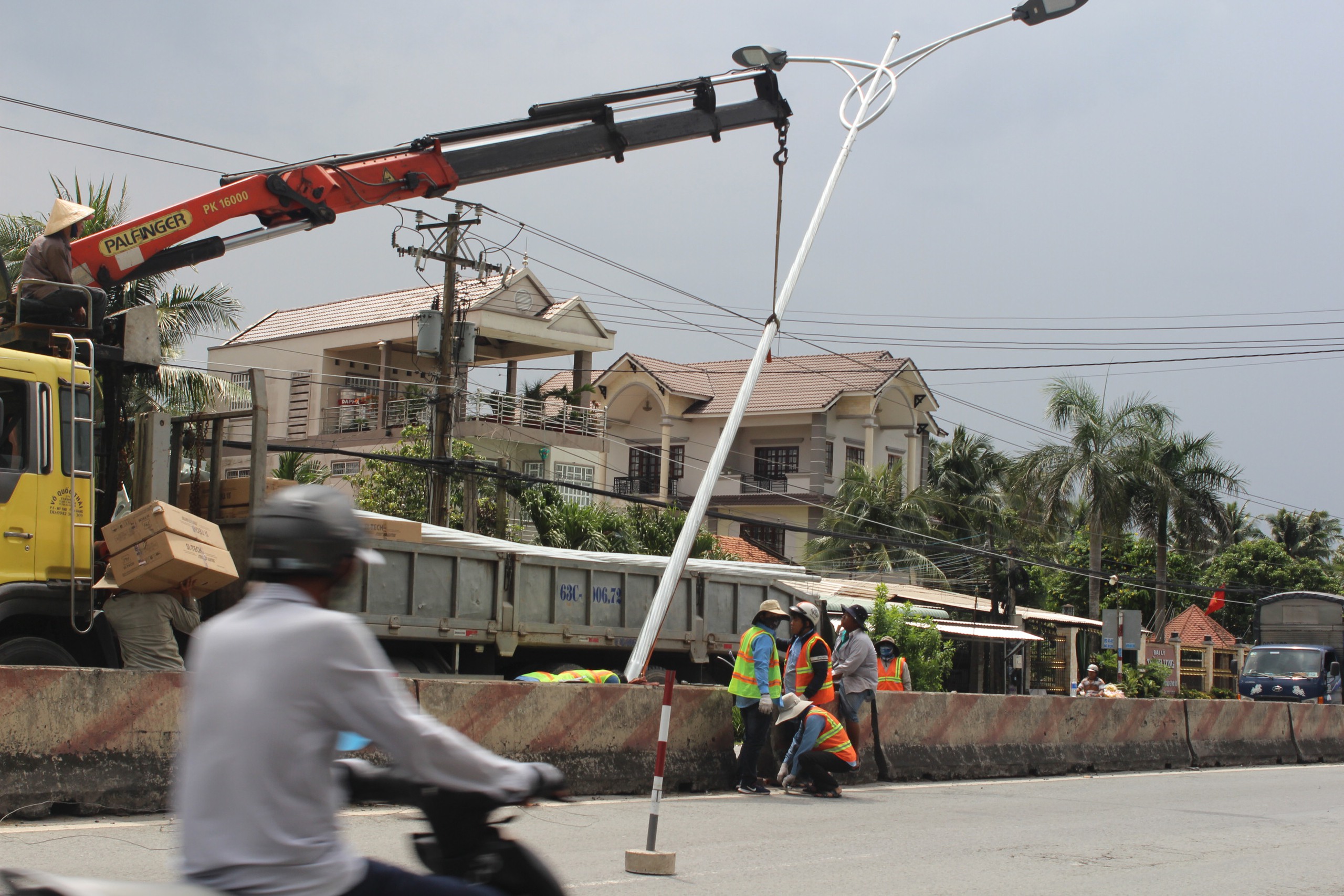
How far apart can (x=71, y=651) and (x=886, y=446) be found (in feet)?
154

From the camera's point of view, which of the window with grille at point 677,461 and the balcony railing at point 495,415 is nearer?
the balcony railing at point 495,415

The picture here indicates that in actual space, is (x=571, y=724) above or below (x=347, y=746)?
below

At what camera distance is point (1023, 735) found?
48.9 feet

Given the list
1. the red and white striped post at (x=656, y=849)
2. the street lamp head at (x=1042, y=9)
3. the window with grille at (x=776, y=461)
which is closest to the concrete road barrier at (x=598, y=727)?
the red and white striped post at (x=656, y=849)

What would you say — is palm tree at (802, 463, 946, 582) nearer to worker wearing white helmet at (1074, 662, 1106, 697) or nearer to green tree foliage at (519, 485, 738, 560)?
green tree foliage at (519, 485, 738, 560)

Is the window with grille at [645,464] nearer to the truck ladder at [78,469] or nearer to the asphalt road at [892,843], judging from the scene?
the asphalt road at [892,843]

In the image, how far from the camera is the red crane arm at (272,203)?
1241 cm

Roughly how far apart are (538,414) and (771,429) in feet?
58.6

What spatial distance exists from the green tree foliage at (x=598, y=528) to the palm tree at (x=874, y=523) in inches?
532

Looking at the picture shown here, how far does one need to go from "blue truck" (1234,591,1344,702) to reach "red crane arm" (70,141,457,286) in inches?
1046

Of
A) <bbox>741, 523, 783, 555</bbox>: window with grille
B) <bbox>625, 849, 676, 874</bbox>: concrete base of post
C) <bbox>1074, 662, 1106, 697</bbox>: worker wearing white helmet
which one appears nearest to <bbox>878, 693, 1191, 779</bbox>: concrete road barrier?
<bbox>625, 849, 676, 874</bbox>: concrete base of post

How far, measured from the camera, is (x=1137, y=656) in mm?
42375

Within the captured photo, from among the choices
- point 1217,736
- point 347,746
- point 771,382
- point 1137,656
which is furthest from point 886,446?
point 347,746

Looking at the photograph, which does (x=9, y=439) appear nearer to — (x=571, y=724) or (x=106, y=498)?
(x=106, y=498)
